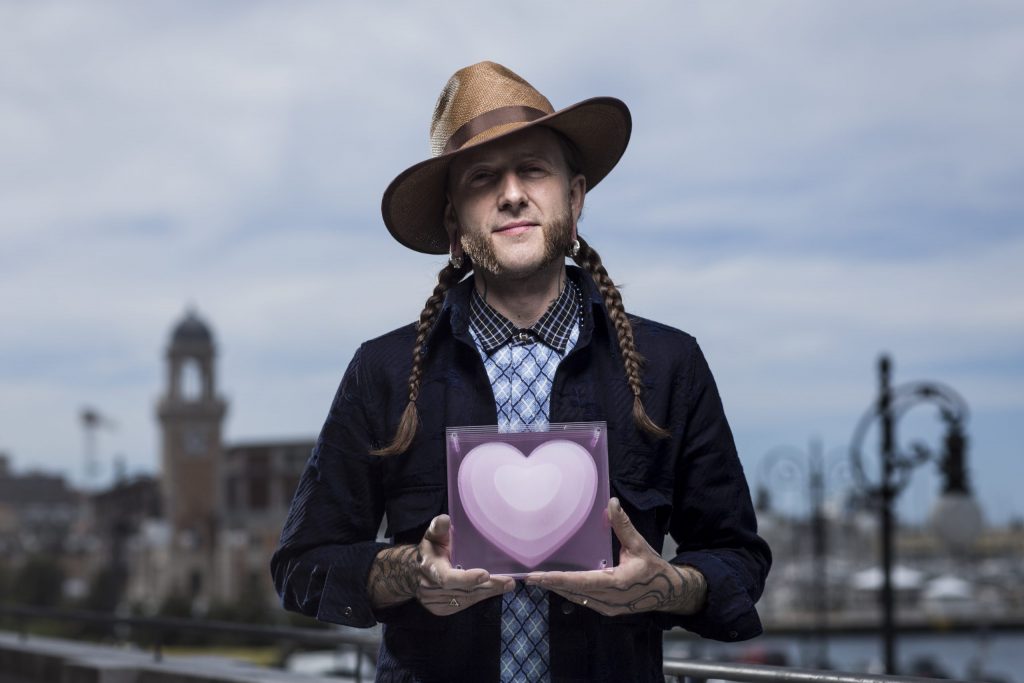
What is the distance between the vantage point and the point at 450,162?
3.04 metres

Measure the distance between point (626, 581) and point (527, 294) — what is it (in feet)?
2.11

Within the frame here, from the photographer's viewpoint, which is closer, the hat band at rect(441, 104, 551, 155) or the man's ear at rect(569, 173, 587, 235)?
the hat band at rect(441, 104, 551, 155)

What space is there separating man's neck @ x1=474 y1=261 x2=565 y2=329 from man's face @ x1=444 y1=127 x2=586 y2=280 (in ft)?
0.12

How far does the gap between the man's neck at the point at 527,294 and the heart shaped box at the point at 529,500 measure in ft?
1.30

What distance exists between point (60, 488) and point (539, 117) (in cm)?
20023

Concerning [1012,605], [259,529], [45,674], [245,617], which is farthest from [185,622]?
[1012,605]

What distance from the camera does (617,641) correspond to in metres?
2.78

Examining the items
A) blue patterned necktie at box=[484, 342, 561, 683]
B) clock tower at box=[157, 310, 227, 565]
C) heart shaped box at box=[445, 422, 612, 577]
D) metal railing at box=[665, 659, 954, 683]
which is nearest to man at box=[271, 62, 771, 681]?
blue patterned necktie at box=[484, 342, 561, 683]

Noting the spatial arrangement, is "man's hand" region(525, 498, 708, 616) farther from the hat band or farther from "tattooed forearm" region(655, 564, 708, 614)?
the hat band

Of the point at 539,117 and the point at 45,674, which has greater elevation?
the point at 539,117

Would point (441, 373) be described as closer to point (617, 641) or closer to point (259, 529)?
point (617, 641)

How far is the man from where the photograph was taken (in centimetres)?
279

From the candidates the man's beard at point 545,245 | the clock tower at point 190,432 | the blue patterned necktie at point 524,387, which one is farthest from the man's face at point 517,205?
the clock tower at point 190,432

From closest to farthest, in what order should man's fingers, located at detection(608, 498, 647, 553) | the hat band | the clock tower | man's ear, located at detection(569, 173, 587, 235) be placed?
man's fingers, located at detection(608, 498, 647, 553) → the hat band → man's ear, located at detection(569, 173, 587, 235) → the clock tower
